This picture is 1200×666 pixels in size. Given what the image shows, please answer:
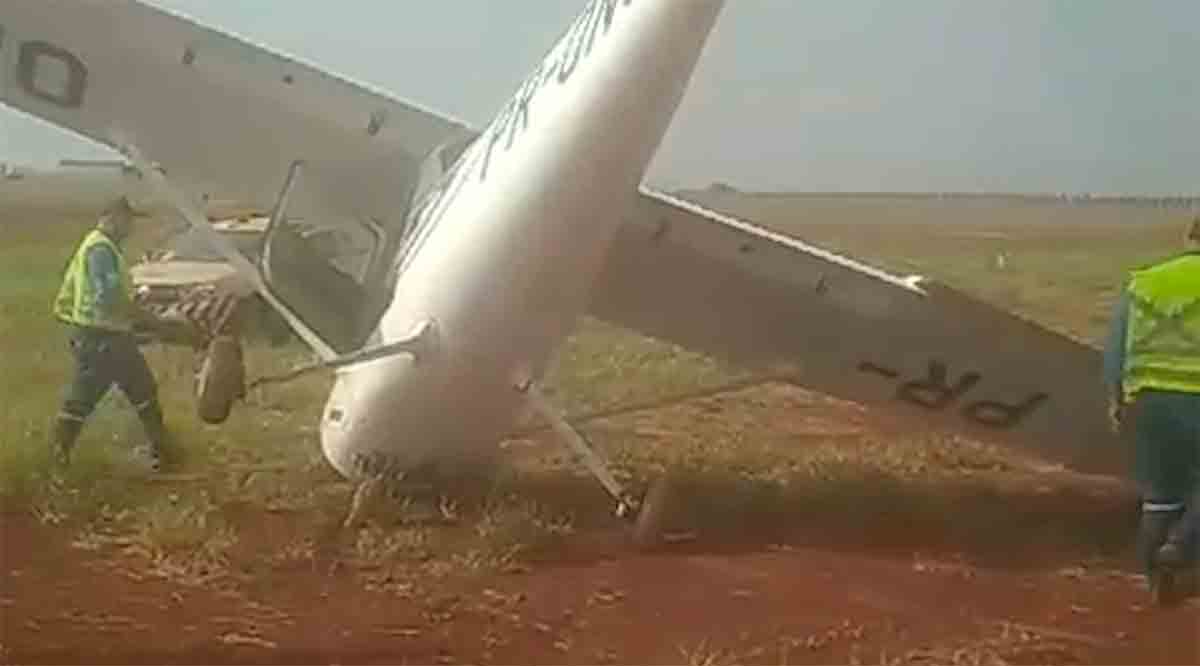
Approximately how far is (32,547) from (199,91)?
5.62 feet

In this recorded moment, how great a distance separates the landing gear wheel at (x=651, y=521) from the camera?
5477mm

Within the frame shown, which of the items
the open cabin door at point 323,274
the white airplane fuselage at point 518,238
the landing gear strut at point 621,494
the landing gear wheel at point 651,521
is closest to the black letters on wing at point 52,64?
the open cabin door at point 323,274

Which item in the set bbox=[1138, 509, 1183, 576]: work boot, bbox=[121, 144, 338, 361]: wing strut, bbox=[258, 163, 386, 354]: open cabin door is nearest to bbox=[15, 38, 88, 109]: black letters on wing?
bbox=[121, 144, 338, 361]: wing strut

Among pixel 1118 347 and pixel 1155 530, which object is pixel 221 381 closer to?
pixel 1118 347

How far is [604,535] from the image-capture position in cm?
560

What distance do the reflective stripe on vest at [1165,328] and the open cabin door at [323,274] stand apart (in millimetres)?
2148

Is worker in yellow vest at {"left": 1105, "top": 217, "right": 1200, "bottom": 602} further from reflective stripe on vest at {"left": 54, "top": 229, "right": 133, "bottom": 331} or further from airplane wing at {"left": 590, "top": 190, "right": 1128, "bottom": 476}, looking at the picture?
reflective stripe on vest at {"left": 54, "top": 229, "right": 133, "bottom": 331}

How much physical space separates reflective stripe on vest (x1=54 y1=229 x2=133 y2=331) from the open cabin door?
481 millimetres

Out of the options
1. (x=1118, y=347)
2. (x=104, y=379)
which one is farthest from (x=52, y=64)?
(x=1118, y=347)

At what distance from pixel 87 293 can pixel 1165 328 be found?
10.9 ft

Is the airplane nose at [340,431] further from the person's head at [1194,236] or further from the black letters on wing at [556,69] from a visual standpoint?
the person's head at [1194,236]

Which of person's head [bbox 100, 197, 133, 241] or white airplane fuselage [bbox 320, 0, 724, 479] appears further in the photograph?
person's head [bbox 100, 197, 133, 241]

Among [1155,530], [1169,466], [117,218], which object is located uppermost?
[1169,466]

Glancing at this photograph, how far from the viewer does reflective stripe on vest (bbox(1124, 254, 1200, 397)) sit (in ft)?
15.8
